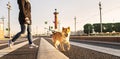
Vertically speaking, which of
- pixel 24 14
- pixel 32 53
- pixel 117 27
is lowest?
pixel 32 53

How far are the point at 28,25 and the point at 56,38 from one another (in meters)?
2.94

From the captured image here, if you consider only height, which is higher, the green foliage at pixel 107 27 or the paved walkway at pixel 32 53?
the green foliage at pixel 107 27

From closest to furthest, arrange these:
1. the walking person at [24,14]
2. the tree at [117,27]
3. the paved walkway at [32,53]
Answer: the paved walkway at [32,53]
the walking person at [24,14]
the tree at [117,27]

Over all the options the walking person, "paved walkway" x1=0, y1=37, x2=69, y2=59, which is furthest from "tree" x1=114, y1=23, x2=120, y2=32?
the walking person

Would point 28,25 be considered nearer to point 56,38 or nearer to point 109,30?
point 56,38

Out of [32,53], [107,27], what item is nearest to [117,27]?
[107,27]

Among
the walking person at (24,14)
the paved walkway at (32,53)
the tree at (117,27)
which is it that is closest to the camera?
the paved walkway at (32,53)

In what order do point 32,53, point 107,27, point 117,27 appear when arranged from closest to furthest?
point 32,53, point 117,27, point 107,27

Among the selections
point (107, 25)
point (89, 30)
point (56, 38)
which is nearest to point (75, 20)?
point (89, 30)

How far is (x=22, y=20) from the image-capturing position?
12164mm

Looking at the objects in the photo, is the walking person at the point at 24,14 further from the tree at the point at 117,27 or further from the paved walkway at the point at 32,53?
the tree at the point at 117,27

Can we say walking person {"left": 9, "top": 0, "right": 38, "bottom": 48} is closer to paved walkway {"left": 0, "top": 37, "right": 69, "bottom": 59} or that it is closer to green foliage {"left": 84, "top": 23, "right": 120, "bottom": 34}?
paved walkway {"left": 0, "top": 37, "right": 69, "bottom": 59}

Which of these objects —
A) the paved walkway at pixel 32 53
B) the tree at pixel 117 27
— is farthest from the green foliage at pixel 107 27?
the paved walkway at pixel 32 53

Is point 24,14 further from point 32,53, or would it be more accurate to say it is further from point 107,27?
point 107,27
